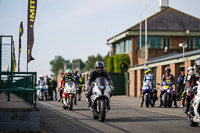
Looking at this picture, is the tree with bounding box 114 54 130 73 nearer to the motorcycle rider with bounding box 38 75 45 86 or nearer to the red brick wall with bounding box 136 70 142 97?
the red brick wall with bounding box 136 70 142 97

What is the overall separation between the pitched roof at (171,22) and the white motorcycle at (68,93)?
126 feet

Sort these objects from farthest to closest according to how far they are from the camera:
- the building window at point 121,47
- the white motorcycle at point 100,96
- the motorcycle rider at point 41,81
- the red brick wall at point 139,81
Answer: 1. the building window at point 121,47
2. the red brick wall at point 139,81
3. the motorcycle rider at point 41,81
4. the white motorcycle at point 100,96

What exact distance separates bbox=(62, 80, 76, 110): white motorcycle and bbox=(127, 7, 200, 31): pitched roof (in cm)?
3826

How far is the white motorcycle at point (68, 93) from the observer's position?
18.8 m

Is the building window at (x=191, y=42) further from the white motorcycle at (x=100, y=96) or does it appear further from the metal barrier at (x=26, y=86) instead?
the white motorcycle at (x=100, y=96)

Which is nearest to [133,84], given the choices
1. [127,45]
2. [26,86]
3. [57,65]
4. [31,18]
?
[127,45]

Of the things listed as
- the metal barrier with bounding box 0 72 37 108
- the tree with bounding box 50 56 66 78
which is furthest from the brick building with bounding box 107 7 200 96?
the tree with bounding box 50 56 66 78

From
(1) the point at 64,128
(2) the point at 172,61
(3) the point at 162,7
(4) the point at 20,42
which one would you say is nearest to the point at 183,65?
(2) the point at 172,61

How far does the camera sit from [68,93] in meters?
19.0

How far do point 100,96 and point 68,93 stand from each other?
567 cm

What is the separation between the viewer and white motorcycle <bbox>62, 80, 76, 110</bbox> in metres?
18.8

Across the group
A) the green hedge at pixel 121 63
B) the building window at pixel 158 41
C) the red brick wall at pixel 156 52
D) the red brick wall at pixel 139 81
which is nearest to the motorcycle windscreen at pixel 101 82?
the red brick wall at pixel 139 81

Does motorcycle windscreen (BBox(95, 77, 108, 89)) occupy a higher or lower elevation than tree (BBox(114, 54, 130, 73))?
lower

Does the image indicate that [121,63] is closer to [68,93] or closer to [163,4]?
[163,4]
